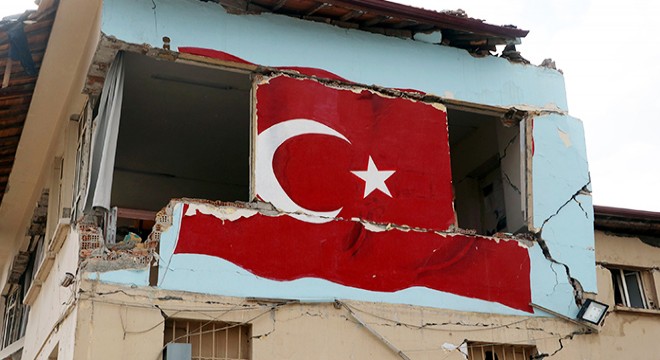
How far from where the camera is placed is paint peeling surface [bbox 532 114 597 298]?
12453mm

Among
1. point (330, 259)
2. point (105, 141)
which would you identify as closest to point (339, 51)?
point (330, 259)

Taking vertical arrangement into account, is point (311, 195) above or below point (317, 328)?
above

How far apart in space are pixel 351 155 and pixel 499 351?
3012 mm

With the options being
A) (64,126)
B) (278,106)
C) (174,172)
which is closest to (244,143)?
(174,172)

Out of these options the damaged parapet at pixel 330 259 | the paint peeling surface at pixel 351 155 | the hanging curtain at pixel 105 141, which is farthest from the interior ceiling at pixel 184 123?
the damaged parapet at pixel 330 259

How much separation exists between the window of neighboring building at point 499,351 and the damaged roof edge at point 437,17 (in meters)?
4.13

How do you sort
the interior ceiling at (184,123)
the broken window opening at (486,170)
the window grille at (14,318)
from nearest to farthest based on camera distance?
the interior ceiling at (184,123)
the broken window opening at (486,170)
the window grille at (14,318)

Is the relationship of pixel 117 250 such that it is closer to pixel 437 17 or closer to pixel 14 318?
pixel 437 17

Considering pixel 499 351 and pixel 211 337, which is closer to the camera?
pixel 211 337

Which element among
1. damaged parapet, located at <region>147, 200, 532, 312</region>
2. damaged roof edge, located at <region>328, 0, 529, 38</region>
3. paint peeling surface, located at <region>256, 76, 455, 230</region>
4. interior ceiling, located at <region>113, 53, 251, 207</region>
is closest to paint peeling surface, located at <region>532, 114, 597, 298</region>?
damaged parapet, located at <region>147, 200, 532, 312</region>

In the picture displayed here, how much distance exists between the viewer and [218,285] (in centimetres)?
1050

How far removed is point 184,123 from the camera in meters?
14.8

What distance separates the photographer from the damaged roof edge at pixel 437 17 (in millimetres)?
12047

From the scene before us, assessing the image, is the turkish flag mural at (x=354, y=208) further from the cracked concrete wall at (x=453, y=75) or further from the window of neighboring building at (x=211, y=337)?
the window of neighboring building at (x=211, y=337)
